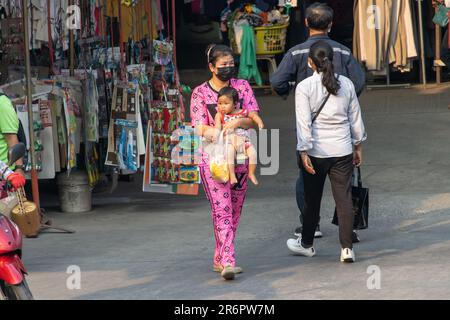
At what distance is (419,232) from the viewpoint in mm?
8898

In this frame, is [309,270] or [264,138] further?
[264,138]

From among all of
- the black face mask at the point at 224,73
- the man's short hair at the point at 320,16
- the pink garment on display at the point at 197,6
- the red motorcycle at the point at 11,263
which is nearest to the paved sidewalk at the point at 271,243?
the red motorcycle at the point at 11,263

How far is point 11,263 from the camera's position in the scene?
236 inches

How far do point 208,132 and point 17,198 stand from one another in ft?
4.35

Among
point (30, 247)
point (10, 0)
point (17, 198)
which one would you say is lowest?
point (30, 247)

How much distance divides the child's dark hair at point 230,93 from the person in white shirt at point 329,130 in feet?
1.54

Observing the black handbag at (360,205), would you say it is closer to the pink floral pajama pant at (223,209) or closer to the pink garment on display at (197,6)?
the pink floral pajama pant at (223,209)

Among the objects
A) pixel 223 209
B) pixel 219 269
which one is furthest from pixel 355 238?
pixel 223 209

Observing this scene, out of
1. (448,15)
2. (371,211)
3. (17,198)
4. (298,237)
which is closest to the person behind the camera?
(17,198)

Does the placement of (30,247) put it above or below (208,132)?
below

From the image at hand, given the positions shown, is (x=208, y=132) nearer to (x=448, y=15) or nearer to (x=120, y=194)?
(x=120, y=194)

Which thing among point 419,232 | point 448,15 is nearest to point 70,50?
point 419,232

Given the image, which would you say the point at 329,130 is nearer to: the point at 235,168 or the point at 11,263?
the point at 235,168

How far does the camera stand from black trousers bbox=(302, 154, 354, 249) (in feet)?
25.6
